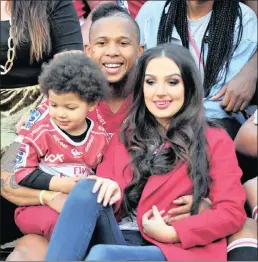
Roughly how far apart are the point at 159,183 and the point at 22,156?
559 mm

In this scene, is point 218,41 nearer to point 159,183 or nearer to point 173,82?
point 173,82

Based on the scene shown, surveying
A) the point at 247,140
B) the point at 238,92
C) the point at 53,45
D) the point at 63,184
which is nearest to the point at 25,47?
the point at 53,45

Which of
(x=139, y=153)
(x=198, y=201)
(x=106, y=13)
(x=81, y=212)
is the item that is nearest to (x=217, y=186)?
(x=198, y=201)

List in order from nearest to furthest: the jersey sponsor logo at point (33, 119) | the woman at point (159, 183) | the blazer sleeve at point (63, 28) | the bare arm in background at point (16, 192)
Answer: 1. the woman at point (159, 183)
2. the bare arm in background at point (16, 192)
3. the jersey sponsor logo at point (33, 119)
4. the blazer sleeve at point (63, 28)

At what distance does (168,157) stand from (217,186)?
225 mm

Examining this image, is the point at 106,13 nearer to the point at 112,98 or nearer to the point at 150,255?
the point at 112,98

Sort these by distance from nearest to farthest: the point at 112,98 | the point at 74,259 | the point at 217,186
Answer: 1. the point at 74,259
2. the point at 217,186
3. the point at 112,98

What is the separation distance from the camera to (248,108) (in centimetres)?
311

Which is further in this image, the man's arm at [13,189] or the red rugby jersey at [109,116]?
the red rugby jersey at [109,116]

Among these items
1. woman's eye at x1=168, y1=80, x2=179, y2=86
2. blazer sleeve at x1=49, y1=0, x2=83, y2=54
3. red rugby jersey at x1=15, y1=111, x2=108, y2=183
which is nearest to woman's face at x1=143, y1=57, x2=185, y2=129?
woman's eye at x1=168, y1=80, x2=179, y2=86

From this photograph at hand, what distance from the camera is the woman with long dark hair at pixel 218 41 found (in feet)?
9.91

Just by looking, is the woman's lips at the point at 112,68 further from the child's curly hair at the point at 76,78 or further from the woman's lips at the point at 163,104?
the woman's lips at the point at 163,104

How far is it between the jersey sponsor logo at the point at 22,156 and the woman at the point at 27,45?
437 mm

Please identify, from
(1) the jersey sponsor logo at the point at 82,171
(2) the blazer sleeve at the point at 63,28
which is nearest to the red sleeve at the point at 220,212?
(1) the jersey sponsor logo at the point at 82,171
